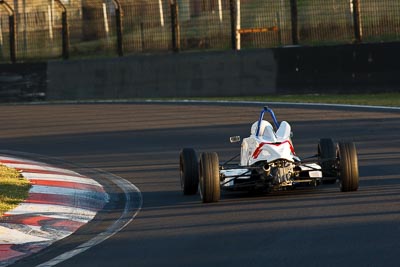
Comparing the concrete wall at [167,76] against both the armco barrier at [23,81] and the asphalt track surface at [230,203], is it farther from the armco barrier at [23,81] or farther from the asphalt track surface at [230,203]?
the asphalt track surface at [230,203]

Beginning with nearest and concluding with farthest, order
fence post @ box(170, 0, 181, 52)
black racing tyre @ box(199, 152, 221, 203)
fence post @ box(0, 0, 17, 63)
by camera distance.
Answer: black racing tyre @ box(199, 152, 221, 203) → fence post @ box(170, 0, 181, 52) → fence post @ box(0, 0, 17, 63)

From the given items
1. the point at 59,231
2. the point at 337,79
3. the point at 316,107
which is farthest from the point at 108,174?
the point at 337,79

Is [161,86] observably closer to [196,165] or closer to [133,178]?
[133,178]

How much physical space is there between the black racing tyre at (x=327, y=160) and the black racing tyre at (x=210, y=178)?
4.16 ft

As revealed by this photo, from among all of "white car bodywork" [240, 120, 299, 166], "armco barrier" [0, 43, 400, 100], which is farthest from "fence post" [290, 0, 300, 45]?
"white car bodywork" [240, 120, 299, 166]

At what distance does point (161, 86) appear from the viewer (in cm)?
3019

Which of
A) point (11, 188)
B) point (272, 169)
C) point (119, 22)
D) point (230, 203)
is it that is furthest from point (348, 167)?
point (119, 22)

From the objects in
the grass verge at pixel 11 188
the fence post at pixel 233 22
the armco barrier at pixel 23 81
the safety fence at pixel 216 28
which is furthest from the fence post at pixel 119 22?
the grass verge at pixel 11 188

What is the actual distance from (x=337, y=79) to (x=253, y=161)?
48.7 feet

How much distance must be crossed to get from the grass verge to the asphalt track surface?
1269 millimetres

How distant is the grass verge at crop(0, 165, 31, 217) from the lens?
1291 cm

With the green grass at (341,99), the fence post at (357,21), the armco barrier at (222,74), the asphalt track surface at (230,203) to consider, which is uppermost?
the fence post at (357,21)

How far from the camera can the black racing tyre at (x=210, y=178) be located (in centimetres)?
1240

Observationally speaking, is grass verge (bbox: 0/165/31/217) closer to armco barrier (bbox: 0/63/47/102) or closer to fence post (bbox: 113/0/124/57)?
armco barrier (bbox: 0/63/47/102)
